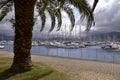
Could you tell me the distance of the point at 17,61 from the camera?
12.9m

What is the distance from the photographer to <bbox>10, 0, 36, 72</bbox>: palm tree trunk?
1266 centimetres

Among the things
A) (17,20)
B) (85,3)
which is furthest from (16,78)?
(85,3)

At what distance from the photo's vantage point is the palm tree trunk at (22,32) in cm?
1266

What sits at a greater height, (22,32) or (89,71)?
(22,32)

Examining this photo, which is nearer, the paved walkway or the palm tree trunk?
the palm tree trunk

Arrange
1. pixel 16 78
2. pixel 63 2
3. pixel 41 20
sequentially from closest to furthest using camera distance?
pixel 16 78 → pixel 63 2 → pixel 41 20

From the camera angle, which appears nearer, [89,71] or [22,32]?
[22,32]

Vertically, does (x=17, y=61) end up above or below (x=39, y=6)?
below

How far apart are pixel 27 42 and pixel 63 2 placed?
369 centimetres

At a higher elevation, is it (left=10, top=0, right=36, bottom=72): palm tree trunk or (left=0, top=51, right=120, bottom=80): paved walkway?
(left=10, top=0, right=36, bottom=72): palm tree trunk

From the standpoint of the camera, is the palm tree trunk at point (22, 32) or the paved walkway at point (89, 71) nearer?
the palm tree trunk at point (22, 32)

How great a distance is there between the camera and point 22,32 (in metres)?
12.6

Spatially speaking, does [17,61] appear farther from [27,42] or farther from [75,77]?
[75,77]

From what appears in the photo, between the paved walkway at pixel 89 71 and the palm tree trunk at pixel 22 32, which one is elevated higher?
the palm tree trunk at pixel 22 32
